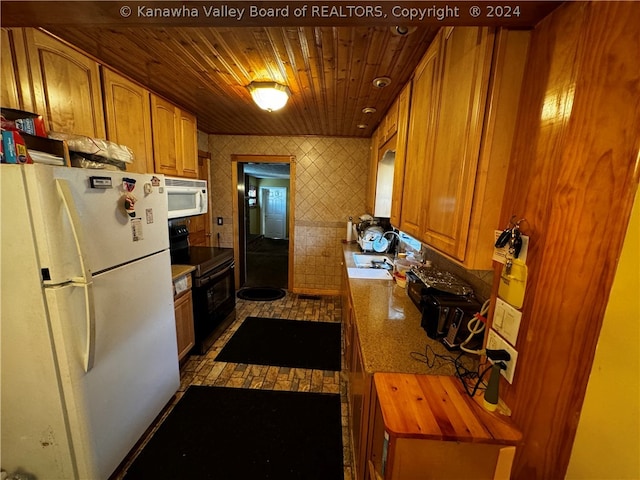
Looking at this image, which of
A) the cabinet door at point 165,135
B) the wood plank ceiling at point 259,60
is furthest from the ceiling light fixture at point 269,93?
the cabinet door at point 165,135

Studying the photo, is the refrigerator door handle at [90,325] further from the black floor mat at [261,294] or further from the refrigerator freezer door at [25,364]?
the black floor mat at [261,294]

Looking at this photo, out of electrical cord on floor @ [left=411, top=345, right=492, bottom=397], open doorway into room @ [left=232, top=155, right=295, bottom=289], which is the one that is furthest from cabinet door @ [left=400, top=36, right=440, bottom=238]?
open doorway into room @ [left=232, top=155, right=295, bottom=289]

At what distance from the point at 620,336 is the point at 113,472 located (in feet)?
7.30

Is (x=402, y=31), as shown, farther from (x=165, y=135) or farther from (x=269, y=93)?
(x=165, y=135)

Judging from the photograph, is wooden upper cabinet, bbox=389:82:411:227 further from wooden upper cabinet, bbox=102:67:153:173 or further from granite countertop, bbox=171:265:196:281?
wooden upper cabinet, bbox=102:67:153:173

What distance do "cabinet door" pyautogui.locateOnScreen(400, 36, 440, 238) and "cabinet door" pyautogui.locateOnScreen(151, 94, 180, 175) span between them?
6.79 ft

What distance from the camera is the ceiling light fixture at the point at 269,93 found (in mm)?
1898

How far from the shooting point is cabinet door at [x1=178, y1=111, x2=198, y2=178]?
8.26ft

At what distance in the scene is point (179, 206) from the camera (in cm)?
222

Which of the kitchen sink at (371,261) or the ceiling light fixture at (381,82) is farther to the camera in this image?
the kitchen sink at (371,261)

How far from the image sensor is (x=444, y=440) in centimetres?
78

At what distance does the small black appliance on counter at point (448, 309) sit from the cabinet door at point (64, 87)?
225 centimetres

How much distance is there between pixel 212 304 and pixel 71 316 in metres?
1.51

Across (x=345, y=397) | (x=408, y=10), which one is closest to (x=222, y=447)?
(x=345, y=397)
